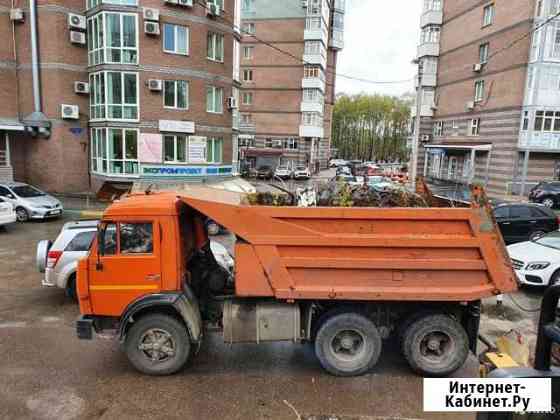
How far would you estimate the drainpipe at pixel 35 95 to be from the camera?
67.8 feet

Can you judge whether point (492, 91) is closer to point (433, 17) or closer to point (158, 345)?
point (433, 17)

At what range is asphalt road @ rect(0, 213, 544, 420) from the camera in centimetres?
448

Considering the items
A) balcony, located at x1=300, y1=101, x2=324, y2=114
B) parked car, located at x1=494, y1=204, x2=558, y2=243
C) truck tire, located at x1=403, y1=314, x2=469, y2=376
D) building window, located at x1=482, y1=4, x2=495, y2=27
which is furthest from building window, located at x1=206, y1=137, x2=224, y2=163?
building window, located at x1=482, y1=4, x2=495, y2=27

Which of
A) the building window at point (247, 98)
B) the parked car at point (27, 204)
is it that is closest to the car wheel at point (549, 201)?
the parked car at point (27, 204)

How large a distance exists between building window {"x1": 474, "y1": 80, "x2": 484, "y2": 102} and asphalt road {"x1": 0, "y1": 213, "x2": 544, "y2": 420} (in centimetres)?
2871

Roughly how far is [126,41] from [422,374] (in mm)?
21233

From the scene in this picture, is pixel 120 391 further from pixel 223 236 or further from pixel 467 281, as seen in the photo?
pixel 223 236

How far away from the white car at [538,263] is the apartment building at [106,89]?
56.8ft

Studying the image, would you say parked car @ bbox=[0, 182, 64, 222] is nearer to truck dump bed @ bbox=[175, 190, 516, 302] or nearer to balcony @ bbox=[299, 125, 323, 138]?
truck dump bed @ bbox=[175, 190, 516, 302]

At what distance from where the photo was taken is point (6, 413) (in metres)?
4.37

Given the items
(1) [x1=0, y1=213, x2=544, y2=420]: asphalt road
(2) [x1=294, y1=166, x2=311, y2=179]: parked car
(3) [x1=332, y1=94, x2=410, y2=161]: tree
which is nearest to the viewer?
(1) [x1=0, y1=213, x2=544, y2=420]: asphalt road

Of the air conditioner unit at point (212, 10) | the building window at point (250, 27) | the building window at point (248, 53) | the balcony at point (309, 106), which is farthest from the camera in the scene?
the building window at point (250, 27)

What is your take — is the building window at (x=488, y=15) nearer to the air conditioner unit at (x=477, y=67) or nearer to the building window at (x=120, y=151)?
the air conditioner unit at (x=477, y=67)

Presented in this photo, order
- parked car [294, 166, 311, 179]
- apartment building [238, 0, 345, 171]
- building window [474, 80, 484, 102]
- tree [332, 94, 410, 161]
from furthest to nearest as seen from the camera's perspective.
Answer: tree [332, 94, 410, 161]
apartment building [238, 0, 345, 171]
parked car [294, 166, 311, 179]
building window [474, 80, 484, 102]
